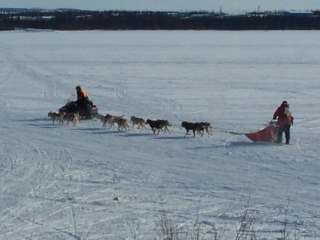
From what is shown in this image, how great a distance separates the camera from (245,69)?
30859 millimetres

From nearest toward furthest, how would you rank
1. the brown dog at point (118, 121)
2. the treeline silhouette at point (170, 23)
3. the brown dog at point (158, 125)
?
1. the brown dog at point (158, 125)
2. the brown dog at point (118, 121)
3. the treeline silhouette at point (170, 23)

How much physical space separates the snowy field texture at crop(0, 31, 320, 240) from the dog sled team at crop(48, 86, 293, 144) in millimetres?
207

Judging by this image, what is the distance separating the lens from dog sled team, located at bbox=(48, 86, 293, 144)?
14086 millimetres

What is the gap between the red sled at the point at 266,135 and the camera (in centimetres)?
1408

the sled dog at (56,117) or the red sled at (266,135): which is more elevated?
the red sled at (266,135)

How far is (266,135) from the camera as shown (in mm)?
14117

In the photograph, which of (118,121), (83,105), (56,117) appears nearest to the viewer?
(118,121)

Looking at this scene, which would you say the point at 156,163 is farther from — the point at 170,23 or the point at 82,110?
the point at 170,23

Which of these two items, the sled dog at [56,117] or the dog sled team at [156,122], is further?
the sled dog at [56,117]

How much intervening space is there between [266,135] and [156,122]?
2218 mm

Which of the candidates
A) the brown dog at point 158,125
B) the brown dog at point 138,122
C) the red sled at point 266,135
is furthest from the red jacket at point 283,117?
the brown dog at point 138,122

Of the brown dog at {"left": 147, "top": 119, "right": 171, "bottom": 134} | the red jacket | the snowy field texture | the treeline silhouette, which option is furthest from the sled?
the treeline silhouette

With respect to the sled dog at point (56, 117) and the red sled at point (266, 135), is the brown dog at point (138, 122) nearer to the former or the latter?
the sled dog at point (56, 117)

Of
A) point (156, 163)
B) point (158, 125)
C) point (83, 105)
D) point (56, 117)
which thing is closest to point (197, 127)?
point (158, 125)
